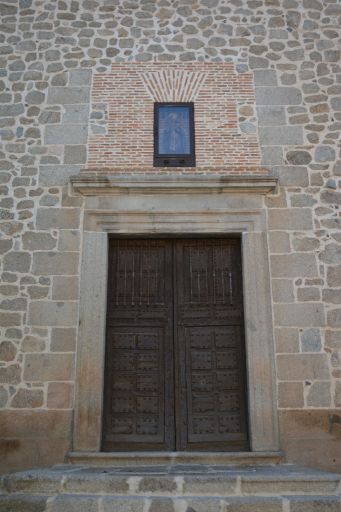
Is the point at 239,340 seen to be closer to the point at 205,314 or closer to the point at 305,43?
the point at 205,314

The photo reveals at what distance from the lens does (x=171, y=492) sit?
427cm

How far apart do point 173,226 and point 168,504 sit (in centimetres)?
322

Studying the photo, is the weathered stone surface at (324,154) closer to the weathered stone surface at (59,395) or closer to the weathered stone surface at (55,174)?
the weathered stone surface at (55,174)

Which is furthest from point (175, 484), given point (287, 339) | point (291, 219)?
point (291, 219)

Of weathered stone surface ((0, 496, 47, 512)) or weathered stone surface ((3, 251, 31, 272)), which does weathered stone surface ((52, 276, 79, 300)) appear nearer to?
weathered stone surface ((3, 251, 31, 272))

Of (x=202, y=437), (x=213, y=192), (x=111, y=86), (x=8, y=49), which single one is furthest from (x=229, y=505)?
(x=8, y=49)

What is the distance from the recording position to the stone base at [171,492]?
162 inches

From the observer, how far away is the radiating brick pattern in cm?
667

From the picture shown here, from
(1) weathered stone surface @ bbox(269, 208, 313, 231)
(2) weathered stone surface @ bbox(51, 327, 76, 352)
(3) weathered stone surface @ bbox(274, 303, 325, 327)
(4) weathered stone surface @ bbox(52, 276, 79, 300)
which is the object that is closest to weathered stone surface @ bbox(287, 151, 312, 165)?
(1) weathered stone surface @ bbox(269, 208, 313, 231)

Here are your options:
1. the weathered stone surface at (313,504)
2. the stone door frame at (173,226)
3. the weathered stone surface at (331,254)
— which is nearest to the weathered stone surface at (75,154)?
the stone door frame at (173,226)

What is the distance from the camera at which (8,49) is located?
283 inches

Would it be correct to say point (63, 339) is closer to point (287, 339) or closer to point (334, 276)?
point (287, 339)

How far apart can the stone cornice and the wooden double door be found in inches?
24.6

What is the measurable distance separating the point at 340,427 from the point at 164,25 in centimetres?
550
